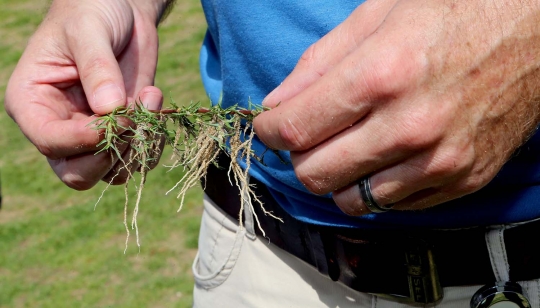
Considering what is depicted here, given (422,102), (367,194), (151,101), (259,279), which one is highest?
(422,102)

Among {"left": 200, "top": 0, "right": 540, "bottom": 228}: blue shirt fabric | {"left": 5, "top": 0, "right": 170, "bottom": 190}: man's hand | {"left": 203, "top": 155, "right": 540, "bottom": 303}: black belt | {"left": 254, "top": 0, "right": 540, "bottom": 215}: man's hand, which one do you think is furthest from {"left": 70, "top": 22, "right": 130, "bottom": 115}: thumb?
{"left": 203, "top": 155, "right": 540, "bottom": 303}: black belt

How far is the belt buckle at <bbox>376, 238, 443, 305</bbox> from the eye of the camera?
60.0 inches

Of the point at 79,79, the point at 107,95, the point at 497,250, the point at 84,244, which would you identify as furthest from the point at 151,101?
the point at 84,244

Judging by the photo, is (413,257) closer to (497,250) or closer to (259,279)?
(497,250)

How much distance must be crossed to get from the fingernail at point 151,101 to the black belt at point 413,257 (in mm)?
503

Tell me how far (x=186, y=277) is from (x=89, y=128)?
10.8 feet

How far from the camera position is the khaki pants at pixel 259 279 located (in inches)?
65.7

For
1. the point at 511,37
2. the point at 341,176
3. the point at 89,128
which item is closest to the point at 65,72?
the point at 89,128

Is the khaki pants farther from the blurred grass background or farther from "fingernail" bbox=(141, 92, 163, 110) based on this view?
the blurred grass background

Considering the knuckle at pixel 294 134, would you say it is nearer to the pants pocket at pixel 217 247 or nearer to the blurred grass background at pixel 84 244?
the pants pocket at pixel 217 247

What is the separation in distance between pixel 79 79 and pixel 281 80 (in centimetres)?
62

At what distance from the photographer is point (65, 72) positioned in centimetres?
179

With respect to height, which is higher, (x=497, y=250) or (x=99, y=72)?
(x=99, y=72)

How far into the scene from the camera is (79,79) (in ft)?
5.99
